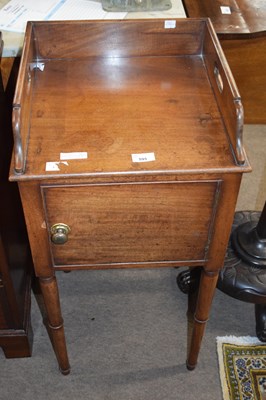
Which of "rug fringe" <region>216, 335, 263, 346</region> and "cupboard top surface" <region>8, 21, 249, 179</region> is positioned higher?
"cupboard top surface" <region>8, 21, 249, 179</region>

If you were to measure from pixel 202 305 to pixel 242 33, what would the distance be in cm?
113

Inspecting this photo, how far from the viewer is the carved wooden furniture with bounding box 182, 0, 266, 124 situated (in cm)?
184

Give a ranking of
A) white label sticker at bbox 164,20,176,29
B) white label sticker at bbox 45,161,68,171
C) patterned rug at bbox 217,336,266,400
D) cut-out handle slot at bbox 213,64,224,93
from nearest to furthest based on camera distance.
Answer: white label sticker at bbox 45,161,68,171 → cut-out handle slot at bbox 213,64,224,93 → white label sticker at bbox 164,20,176,29 → patterned rug at bbox 217,336,266,400

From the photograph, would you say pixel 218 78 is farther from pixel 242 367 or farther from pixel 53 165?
pixel 242 367

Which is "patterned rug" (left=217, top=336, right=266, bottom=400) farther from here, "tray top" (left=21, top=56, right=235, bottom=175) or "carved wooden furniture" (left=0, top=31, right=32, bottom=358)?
"tray top" (left=21, top=56, right=235, bottom=175)

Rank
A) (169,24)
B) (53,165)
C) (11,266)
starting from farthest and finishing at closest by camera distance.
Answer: (11,266) → (169,24) → (53,165)

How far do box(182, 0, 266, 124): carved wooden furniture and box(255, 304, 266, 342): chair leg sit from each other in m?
0.98

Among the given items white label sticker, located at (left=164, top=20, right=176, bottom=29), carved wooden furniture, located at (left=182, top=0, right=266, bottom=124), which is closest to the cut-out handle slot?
white label sticker, located at (left=164, top=20, right=176, bottom=29)

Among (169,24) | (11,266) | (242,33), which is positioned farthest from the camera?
(242,33)

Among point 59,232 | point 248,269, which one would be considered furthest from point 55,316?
point 248,269

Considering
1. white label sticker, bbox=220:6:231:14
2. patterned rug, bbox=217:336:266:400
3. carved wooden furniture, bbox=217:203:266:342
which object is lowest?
patterned rug, bbox=217:336:266:400

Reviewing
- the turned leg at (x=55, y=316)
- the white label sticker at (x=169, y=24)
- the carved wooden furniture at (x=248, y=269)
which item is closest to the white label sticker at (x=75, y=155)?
the turned leg at (x=55, y=316)

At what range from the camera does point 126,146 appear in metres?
0.90

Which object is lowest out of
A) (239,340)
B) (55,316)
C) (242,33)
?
(239,340)
